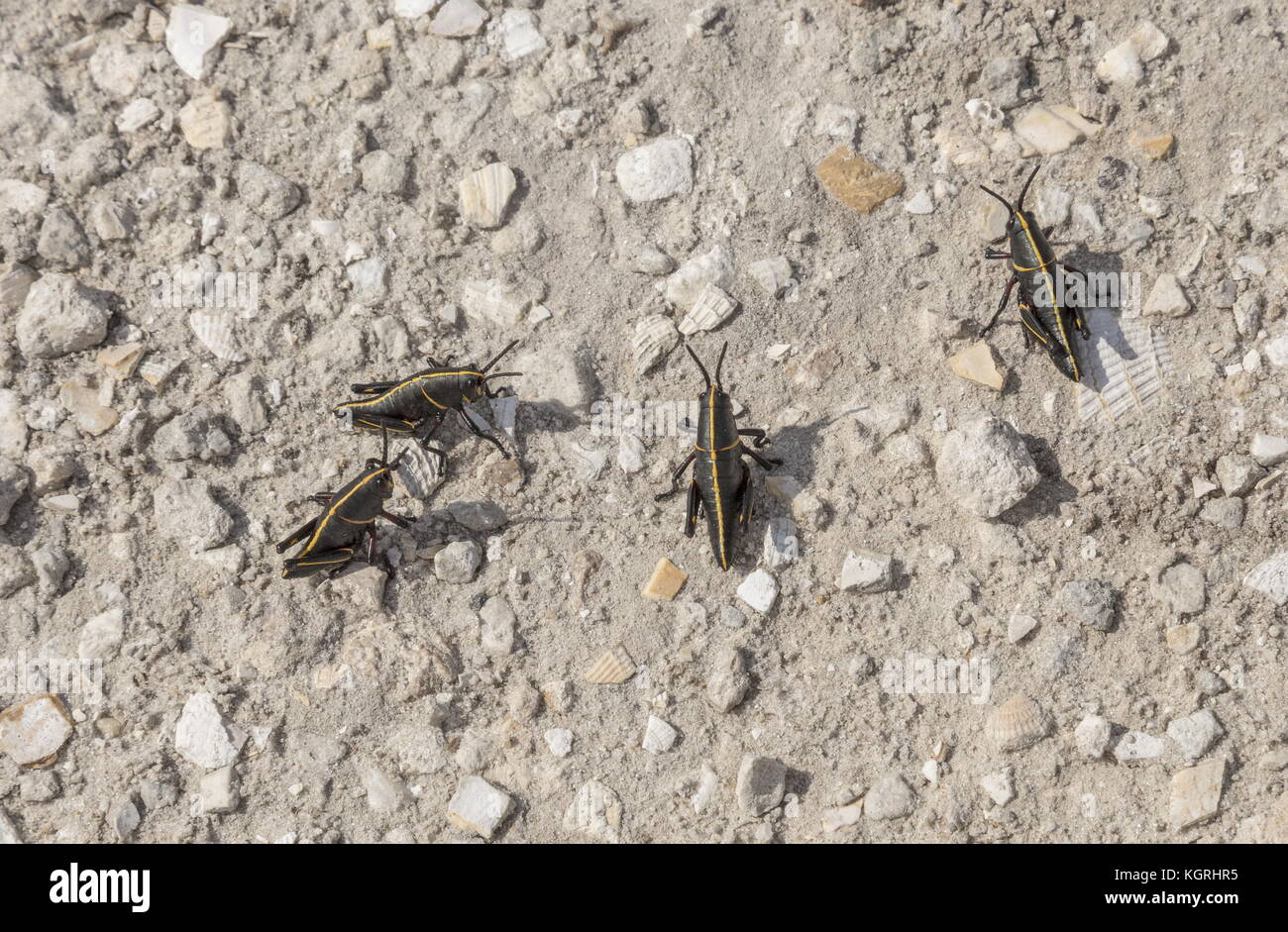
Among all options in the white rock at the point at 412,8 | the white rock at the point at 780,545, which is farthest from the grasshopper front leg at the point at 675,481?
the white rock at the point at 412,8

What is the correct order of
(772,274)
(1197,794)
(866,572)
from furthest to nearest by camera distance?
(772,274) < (866,572) < (1197,794)

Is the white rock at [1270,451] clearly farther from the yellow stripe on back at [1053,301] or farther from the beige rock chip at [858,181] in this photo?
the beige rock chip at [858,181]

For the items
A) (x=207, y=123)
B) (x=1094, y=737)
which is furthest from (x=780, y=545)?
(x=207, y=123)

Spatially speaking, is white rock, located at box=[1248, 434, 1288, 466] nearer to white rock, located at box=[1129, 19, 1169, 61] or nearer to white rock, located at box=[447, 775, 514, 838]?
white rock, located at box=[1129, 19, 1169, 61]

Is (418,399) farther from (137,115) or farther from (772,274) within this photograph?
(137,115)

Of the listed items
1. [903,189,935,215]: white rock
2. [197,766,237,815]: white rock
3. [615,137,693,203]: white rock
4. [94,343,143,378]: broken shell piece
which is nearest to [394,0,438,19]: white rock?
[615,137,693,203]: white rock

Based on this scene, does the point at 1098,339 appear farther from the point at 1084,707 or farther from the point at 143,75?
the point at 143,75

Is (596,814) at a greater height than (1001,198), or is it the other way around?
(1001,198)
